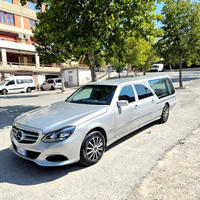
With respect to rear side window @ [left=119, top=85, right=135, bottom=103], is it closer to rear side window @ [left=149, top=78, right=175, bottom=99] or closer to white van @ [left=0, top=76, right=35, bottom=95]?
rear side window @ [left=149, top=78, right=175, bottom=99]

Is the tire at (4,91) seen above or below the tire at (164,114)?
below

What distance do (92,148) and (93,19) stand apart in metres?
5.98

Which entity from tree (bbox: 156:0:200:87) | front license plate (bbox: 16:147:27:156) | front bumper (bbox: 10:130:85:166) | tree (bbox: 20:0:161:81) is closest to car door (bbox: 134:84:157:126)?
front bumper (bbox: 10:130:85:166)

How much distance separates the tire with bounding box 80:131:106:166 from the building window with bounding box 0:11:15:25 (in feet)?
117

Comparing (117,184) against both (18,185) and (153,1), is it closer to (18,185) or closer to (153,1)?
(18,185)

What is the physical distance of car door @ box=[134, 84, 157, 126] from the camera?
4.82 metres

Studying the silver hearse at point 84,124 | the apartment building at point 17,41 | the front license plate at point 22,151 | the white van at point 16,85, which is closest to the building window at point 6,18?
the apartment building at point 17,41

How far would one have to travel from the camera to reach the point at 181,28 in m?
15.1

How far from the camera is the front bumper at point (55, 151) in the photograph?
3023 millimetres

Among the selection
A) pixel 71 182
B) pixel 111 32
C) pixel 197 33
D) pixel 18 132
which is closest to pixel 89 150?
pixel 71 182

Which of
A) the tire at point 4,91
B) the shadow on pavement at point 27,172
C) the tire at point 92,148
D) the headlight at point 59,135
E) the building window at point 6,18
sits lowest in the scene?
the tire at point 4,91

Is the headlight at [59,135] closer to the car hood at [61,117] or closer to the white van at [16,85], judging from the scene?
the car hood at [61,117]

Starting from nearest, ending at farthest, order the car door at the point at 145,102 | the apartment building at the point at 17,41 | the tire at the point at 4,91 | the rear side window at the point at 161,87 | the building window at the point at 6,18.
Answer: the car door at the point at 145,102
the rear side window at the point at 161,87
the tire at the point at 4,91
the apartment building at the point at 17,41
the building window at the point at 6,18

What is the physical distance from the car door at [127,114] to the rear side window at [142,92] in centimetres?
26
